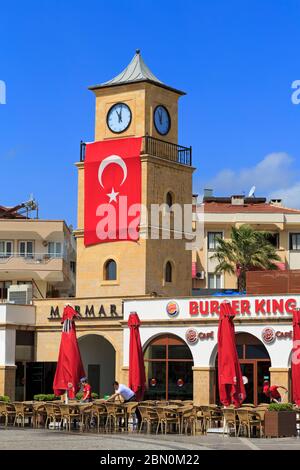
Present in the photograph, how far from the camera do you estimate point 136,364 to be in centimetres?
3912

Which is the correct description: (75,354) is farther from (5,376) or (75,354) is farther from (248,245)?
(248,245)

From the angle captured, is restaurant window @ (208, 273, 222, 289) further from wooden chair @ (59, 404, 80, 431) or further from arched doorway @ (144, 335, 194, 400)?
wooden chair @ (59, 404, 80, 431)

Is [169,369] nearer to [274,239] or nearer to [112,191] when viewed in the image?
[112,191]

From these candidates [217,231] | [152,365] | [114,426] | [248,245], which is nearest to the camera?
[114,426]

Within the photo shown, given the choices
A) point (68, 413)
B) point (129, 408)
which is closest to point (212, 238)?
point (129, 408)

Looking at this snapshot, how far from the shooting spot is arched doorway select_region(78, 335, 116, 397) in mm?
50094

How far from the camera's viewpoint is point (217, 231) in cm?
8150

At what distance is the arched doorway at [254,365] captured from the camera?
1661 inches

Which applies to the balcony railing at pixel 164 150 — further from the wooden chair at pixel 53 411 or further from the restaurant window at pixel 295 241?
the restaurant window at pixel 295 241

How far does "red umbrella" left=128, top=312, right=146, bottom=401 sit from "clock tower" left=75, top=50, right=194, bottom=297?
8.99 metres

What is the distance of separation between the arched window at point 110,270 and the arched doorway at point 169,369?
5912 mm

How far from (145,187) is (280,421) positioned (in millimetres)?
19076
